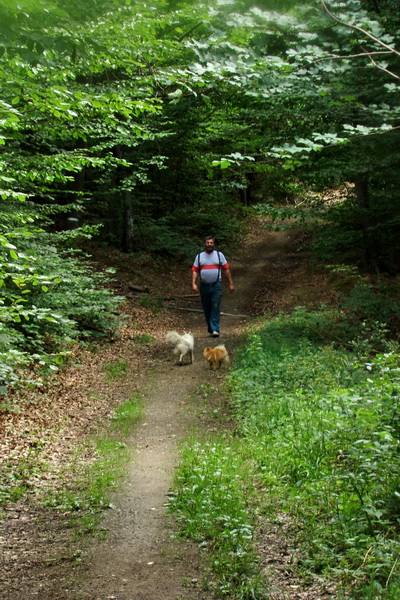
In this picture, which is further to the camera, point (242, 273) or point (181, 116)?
point (242, 273)

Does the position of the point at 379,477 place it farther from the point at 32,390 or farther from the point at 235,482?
the point at 32,390

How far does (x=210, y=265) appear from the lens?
37.2 feet

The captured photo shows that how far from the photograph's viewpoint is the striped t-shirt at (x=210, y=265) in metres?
11.3

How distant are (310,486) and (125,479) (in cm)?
218

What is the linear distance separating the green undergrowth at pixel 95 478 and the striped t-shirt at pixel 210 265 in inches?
169

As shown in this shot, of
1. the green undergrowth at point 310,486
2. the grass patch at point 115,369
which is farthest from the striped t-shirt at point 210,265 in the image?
the green undergrowth at point 310,486

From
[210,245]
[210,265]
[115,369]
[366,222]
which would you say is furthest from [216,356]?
[366,222]

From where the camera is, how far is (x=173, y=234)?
2253 centimetres

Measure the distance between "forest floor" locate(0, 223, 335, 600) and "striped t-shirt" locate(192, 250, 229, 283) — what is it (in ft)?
5.63

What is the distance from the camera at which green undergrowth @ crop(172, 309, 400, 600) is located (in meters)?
3.68

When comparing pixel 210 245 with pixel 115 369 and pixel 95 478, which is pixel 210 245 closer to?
pixel 115 369

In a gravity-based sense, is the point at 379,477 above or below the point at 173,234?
below

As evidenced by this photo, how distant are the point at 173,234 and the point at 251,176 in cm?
1408

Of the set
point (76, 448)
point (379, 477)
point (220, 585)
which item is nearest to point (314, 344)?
point (76, 448)
